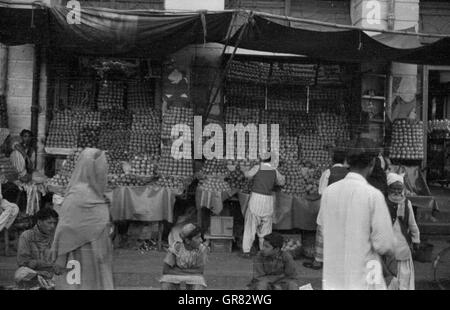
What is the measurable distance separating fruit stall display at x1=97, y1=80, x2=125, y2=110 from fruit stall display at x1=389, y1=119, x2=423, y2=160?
513 cm

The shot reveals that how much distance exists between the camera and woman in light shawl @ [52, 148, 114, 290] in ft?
14.2

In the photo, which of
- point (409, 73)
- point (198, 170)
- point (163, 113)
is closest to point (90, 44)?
point (163, 113)

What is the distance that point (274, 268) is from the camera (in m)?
5.12

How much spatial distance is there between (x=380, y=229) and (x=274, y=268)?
2.12 m

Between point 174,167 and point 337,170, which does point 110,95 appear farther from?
point 337,170

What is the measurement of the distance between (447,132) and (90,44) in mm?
7291

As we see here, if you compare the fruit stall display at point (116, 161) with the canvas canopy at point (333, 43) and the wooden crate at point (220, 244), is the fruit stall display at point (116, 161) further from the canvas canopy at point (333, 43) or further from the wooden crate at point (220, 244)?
the canvas canopy at point (333, 43)

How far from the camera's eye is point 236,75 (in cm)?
960

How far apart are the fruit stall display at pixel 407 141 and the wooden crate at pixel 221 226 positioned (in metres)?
3.24

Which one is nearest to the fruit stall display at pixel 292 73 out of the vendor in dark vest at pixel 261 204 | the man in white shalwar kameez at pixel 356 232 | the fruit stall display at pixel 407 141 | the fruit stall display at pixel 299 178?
the fruit stall display at pixel 299 178

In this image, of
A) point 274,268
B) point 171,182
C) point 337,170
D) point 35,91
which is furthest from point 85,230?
point 35,91

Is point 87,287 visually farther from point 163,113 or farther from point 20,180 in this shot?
point 163,113
